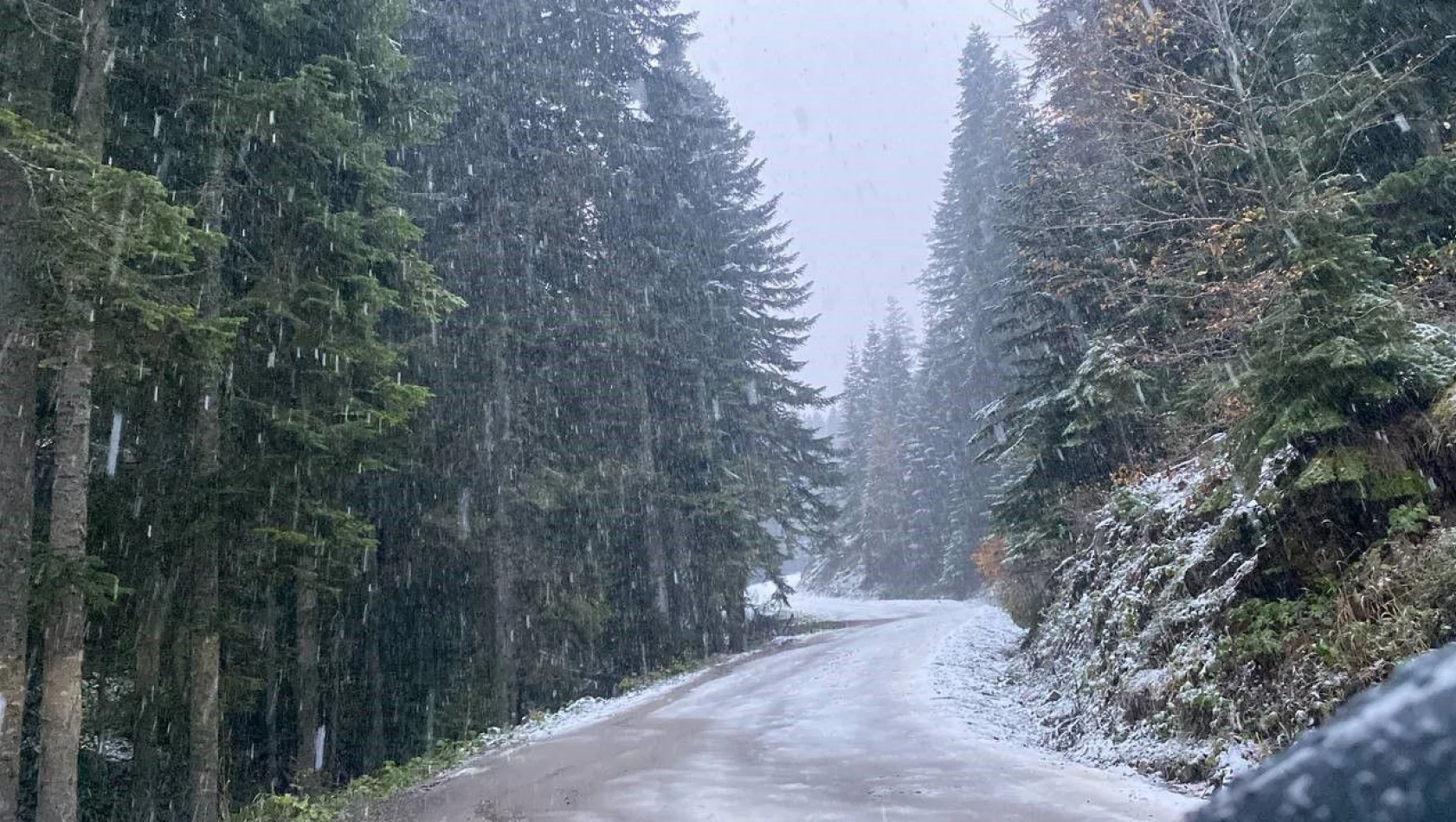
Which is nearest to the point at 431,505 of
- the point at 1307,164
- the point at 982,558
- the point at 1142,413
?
the point at 1142,413

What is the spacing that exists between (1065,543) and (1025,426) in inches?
101

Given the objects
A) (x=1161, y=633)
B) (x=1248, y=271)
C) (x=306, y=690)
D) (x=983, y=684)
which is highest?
(x=1248, y=271)

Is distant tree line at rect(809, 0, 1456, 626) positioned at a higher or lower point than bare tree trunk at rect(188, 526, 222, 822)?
higher

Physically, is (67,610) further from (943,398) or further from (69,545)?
(943,398)

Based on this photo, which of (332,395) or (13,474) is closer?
(13,474)

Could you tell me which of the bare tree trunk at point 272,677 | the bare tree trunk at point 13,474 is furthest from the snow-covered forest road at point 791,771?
the bare tree trunk at point 272,677

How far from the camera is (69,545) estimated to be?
9.05 meters

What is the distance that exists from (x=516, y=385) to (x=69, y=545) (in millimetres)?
12181

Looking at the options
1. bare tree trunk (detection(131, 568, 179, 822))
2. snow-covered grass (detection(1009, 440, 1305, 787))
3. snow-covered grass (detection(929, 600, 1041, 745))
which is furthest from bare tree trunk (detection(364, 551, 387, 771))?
snow-covered grass (detection(1009, 440, 1305, 787))

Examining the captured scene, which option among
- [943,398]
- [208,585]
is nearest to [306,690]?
[208,585]

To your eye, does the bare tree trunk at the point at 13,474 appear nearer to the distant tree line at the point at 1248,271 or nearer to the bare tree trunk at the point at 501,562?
the bare tree trunk at the point at 501,562

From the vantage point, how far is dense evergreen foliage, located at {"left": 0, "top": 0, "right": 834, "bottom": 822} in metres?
8.96

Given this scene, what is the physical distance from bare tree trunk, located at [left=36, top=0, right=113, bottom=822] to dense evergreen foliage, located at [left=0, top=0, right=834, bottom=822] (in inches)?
1.3

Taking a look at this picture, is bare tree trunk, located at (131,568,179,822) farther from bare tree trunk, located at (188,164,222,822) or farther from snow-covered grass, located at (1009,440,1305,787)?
snow-covered grass, located at (1009,440,1305,787)
